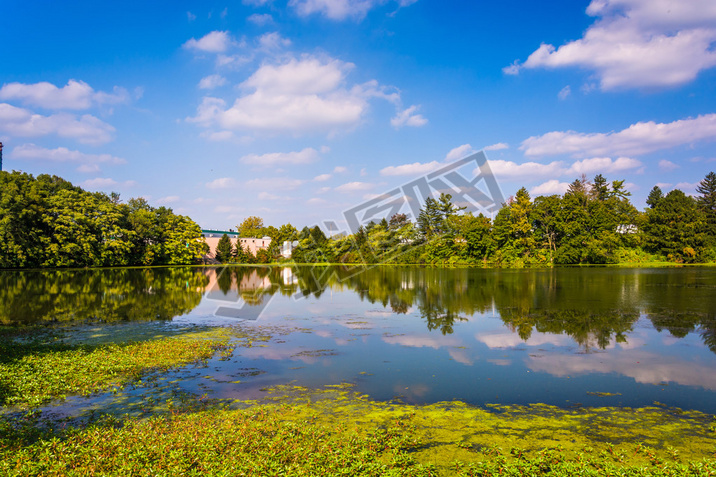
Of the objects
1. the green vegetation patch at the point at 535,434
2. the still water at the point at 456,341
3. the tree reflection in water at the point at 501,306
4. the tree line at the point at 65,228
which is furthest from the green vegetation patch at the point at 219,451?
the tree line at the point at 65,228

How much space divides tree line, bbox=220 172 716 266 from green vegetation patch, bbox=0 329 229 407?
159 ft

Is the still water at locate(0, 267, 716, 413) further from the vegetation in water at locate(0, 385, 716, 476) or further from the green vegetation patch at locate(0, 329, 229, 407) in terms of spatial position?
the green vegetation patch at locate(0, 329, 229, 407)

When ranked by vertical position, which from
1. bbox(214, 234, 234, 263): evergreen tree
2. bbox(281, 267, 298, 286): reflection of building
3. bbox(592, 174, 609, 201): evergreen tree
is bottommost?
bbox(281, 267, 298, 286): reflection of building

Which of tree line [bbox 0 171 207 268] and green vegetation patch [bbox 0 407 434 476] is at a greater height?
tree line [bbox 0 171 207 268]

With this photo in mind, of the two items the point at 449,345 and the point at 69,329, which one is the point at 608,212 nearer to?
the point at 449,345

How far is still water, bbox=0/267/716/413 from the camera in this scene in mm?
7180

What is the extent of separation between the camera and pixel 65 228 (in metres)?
46.8

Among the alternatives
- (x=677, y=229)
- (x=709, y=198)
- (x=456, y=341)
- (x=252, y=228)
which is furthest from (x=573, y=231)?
(x=252, y=228)

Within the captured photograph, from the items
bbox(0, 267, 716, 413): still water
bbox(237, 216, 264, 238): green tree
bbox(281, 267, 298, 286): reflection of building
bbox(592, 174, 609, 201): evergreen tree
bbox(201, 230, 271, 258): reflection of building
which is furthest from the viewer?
bbox(237, 216, 264, 238): green tree

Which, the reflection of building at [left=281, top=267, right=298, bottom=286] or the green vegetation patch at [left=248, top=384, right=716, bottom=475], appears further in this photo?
the reflection of building at [left=281, top=267, right=298, bottom=286]

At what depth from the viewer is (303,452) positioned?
4.62 meters

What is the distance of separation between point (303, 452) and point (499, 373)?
194 inches

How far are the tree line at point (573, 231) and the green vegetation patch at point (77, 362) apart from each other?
159 ft

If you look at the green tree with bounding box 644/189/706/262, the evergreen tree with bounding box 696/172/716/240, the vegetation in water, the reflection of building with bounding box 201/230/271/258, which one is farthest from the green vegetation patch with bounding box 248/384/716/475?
the reflection of building with bounding box 201/230/271/258
